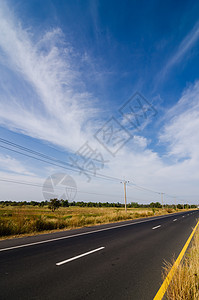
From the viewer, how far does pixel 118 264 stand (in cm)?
498

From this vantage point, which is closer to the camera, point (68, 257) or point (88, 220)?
point (68, 257)

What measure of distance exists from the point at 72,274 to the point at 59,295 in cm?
102

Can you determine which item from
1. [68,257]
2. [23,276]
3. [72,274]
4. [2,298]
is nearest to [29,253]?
[68,257]

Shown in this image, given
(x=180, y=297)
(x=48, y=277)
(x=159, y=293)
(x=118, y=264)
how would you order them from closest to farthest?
(x=180, y=297), (x=159, y=293), (x=48, y=277), (x=118, y=264)

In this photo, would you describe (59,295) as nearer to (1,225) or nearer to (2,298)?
(2,298)

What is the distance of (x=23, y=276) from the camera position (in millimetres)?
4035

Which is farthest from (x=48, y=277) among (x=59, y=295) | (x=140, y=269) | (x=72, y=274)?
(x=140, y=269)

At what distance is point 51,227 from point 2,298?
10.7 metres

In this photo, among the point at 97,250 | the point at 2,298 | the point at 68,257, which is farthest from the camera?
the point at 97,250

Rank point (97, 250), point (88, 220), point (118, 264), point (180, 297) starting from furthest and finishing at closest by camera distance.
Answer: point (88, 220) → point (97, 250) → point (118, 264) → point (180, 297)

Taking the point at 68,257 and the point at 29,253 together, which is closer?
the point at 68,257

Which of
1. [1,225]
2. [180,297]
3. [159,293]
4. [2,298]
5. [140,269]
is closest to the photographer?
[180,297]

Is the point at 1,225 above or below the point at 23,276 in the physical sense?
above

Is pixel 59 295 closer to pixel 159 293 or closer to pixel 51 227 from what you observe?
pixel 159 293
